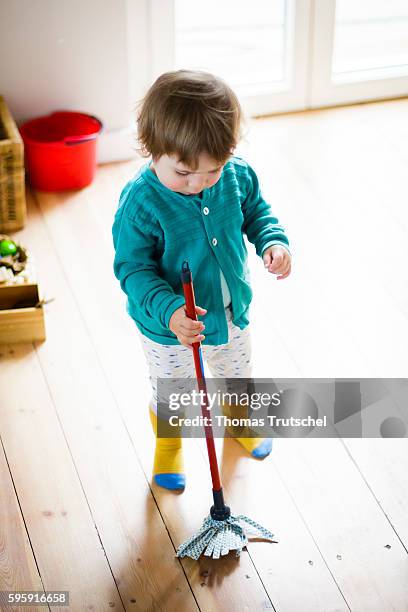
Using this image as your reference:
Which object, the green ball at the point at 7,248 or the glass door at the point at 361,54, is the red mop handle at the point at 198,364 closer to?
the green ball at the point at 7,248

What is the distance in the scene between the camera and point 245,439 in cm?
187

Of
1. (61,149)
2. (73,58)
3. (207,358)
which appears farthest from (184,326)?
(73,58)

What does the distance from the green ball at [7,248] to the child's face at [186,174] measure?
99 cm

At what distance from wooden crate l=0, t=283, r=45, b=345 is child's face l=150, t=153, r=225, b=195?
83cm

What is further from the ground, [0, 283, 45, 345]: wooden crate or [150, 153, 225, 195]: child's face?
[150, 153, 225, 195]: child's face

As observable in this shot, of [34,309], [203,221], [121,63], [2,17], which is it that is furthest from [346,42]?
[203,221]

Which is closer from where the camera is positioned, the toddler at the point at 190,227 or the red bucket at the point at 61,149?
the toddler at the point at 190,227

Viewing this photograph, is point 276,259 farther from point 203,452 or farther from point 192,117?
point 203,452

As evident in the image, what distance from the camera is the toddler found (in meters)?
1.32

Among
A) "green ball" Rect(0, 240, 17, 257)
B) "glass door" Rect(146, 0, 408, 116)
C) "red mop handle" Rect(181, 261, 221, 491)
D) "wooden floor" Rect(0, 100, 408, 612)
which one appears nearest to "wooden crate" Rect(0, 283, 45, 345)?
"wooden floor" Rect(0, 100, 408, 612)

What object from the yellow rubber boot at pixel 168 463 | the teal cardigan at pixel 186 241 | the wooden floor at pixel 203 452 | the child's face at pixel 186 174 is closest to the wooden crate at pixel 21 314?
the wooden floor at pixel 203 452

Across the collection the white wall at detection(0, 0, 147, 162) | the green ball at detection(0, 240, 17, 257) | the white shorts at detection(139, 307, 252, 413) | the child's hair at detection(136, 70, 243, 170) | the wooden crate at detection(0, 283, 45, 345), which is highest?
the child's hair at detection(136, 70, 243, 170)

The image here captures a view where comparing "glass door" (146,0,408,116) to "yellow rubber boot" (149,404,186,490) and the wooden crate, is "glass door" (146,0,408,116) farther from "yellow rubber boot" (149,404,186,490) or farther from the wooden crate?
"yellow rubber boot" (149,404,186,490)

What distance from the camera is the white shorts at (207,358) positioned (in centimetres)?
164
